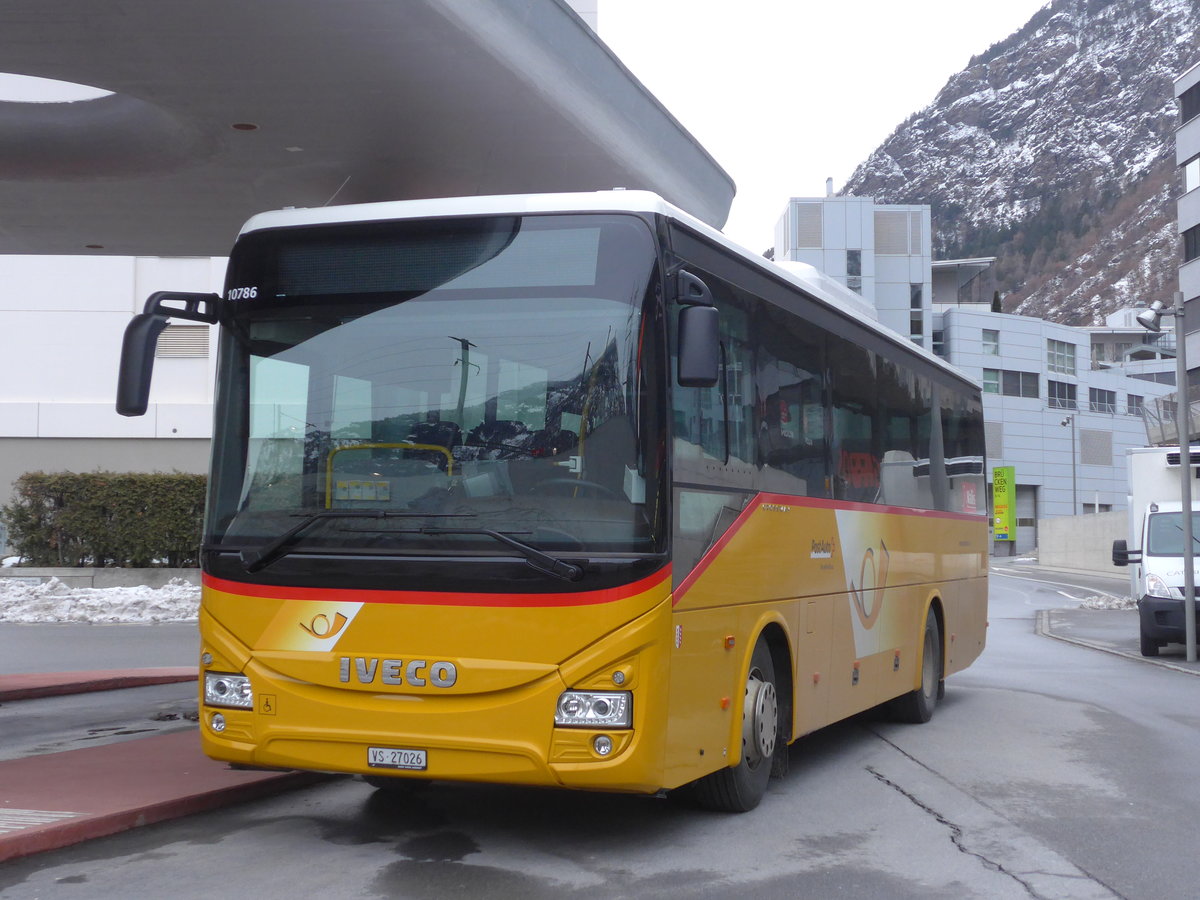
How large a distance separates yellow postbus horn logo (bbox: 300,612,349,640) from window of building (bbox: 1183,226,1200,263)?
54.4m

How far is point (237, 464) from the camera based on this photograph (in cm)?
724

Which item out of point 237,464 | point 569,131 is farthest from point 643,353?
point 569,131

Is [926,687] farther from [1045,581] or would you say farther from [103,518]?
[1045,581]

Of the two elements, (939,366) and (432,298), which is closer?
(432,298)

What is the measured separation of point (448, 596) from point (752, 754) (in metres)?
2.36

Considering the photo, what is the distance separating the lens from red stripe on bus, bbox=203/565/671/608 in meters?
6.57

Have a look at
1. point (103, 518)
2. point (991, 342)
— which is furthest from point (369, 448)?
point (991, 342)

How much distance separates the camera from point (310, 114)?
11875mm

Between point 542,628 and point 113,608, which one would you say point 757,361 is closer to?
point 542,628

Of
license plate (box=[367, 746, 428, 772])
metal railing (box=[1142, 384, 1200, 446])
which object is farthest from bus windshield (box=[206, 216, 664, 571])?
metal railing (box=[1142, 384, 1200, 446])

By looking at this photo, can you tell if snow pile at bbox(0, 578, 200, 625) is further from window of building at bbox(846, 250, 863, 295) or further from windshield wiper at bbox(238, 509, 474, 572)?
window of building at bbox(846, 250, 863, 295)

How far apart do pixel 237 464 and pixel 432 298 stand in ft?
4.31

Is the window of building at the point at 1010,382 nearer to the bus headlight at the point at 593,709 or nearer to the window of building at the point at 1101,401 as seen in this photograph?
the window of building at the point at 1101,401

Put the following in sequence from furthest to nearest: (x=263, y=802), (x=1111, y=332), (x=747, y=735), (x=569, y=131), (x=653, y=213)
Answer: (x=1111, y=332) → (x=569, y=131) → (x=263, y=802) → (x=747, y=735) → (x=653, y=213)
